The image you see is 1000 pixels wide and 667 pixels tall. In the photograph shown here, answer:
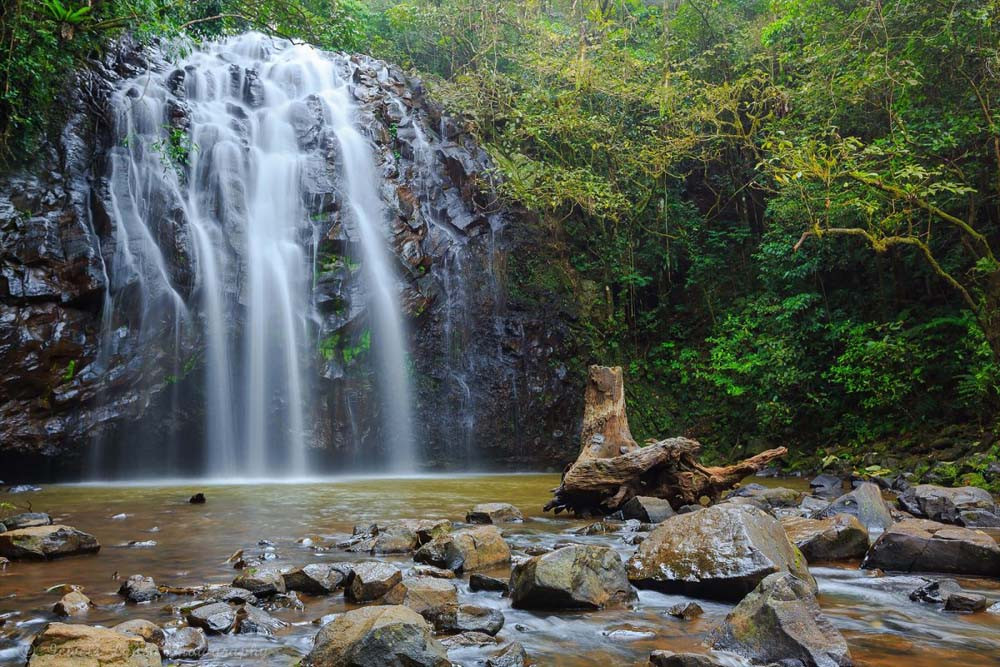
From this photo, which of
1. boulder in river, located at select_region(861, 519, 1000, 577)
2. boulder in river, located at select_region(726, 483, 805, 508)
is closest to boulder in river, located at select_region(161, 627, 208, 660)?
boulder in river, located at select_region(861, 519, 1000, 577)

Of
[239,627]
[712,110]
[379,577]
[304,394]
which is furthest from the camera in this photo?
[712,110]

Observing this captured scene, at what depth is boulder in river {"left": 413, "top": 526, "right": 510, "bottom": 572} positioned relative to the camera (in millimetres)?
4402

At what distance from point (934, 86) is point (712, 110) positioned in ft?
14.8

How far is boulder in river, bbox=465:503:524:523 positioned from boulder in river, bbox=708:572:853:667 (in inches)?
139

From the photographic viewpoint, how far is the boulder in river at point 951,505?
6.14 m

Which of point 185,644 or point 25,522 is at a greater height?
point 25,522

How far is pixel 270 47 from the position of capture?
55.1 feet

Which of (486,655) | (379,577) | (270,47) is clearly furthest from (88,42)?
(486,655)

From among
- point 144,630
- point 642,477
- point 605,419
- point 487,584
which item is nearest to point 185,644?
point 144,630

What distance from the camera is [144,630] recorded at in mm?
2908

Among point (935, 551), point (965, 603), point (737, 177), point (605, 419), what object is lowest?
point (965, 603)

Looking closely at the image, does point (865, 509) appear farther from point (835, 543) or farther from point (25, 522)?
point (25, 522)

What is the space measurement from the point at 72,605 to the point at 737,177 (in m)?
16.4

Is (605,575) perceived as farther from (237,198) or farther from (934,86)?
(237,198)
